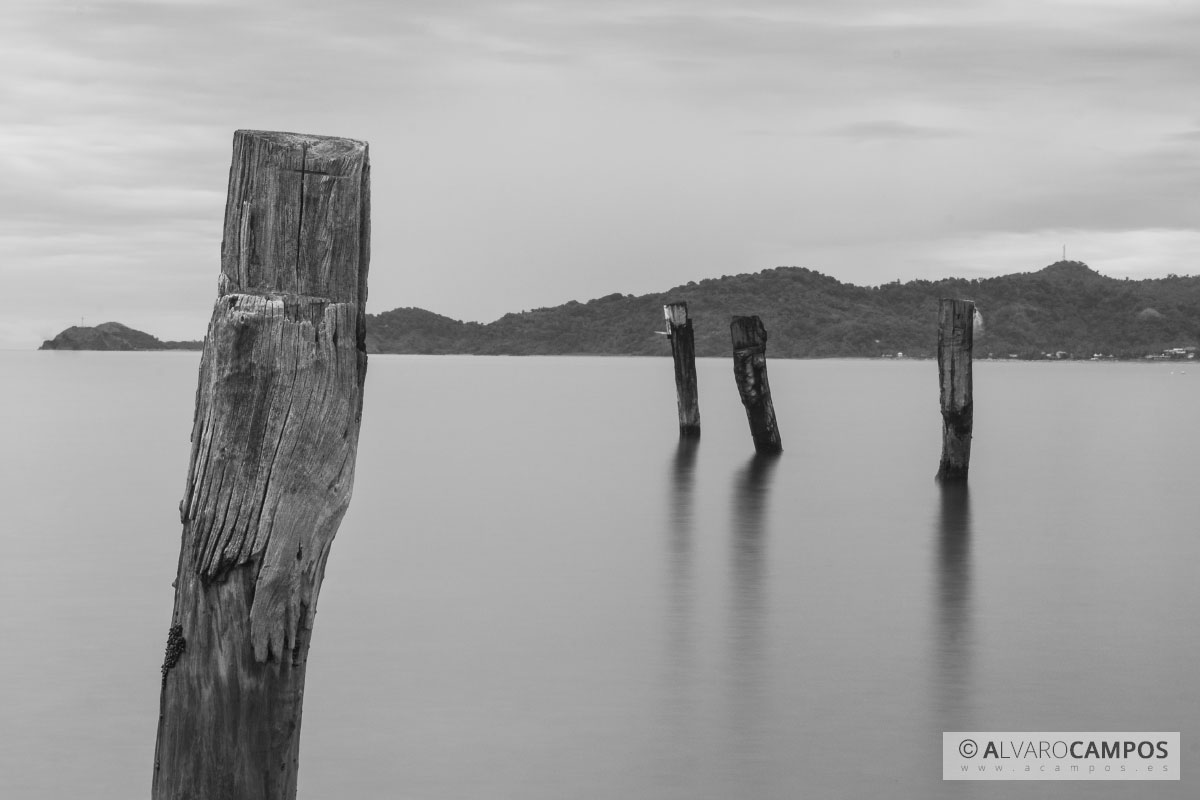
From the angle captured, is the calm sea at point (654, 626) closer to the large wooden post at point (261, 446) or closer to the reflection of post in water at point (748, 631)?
the reflection of post in water at point (748, 631)

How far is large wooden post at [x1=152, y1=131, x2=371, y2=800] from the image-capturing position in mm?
4121

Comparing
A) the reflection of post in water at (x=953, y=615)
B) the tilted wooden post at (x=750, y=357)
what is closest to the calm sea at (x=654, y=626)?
the reflection of post in water at (x=953, y=615)

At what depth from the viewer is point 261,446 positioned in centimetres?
412

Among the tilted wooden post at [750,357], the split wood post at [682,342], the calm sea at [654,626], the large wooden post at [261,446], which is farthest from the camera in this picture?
the split wood post at [682,342]

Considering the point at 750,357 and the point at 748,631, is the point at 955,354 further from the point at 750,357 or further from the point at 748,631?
the point at 748,631

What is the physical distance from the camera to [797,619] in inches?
406

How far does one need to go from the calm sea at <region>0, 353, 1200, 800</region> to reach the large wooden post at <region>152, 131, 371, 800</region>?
2.27m

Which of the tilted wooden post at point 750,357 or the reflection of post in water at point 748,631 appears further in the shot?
the tilted wooden post at point 750,357

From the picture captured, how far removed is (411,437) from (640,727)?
80.9 feet

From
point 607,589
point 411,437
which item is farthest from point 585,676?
point 411,437

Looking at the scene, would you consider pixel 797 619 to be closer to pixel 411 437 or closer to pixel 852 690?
pixel 852 690

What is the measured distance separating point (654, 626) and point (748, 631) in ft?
2.34

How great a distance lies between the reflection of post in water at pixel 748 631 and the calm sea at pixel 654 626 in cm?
4

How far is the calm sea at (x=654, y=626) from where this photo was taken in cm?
676
